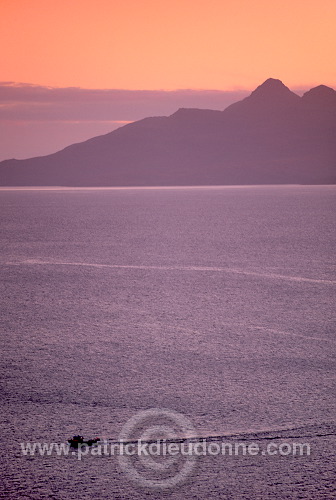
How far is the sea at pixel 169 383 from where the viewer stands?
16.0 feet

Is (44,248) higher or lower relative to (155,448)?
higher

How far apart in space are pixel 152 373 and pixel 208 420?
153cm

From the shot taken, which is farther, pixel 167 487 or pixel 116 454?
pixel 116 454

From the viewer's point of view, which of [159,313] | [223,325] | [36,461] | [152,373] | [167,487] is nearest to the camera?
[167,487]

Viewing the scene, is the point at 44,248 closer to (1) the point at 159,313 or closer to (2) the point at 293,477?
(1) the point at 159,313

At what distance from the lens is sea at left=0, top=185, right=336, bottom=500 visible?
16.0 ft

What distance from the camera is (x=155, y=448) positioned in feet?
17.4

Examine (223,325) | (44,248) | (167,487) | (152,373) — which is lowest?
(167,487)

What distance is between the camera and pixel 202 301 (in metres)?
11.6

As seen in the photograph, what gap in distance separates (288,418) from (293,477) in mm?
1063

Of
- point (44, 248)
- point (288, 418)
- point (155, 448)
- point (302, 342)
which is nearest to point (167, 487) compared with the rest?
point (155, 448)

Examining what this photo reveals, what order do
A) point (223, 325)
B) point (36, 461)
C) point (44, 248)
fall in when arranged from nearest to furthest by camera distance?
point (36, 461), point (223, 325), point (44, 248)

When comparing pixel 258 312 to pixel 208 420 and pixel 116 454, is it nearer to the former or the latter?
pixel 208 420

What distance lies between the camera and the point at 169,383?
6883 mm
